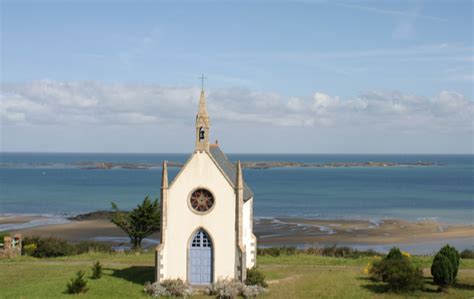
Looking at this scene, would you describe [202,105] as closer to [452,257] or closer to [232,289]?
[232,289]

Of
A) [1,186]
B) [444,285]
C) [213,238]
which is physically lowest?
[444,285]

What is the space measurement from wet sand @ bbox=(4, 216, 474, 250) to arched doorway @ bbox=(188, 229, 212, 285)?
86.5ft

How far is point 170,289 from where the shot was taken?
2877cm

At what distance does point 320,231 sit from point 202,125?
37.8m

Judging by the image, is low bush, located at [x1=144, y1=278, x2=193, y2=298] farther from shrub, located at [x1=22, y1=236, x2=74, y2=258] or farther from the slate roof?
shrub, located at [x1=22, y1=236, x2=74, y2=258]

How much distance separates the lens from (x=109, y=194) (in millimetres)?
114875

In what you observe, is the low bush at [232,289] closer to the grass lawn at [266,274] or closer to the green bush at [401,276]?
the grass lawn at [266,274]

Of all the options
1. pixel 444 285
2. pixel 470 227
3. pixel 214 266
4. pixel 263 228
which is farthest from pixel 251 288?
pixel 470 227

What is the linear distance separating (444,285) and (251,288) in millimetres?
10077

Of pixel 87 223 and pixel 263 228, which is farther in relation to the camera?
pixel 87 223

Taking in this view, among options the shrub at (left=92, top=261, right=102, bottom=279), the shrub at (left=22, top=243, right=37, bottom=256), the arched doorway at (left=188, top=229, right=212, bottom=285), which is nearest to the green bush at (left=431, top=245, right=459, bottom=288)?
the arched doorway at (left=188, top=229, right=212, bottom=285)

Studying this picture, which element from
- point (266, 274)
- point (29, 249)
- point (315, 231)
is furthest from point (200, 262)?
point (315, 231)

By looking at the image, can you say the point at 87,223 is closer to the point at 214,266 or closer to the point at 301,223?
the point at 301,223

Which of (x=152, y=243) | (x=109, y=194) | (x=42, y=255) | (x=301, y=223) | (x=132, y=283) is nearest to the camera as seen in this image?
(x=132, y=283)
